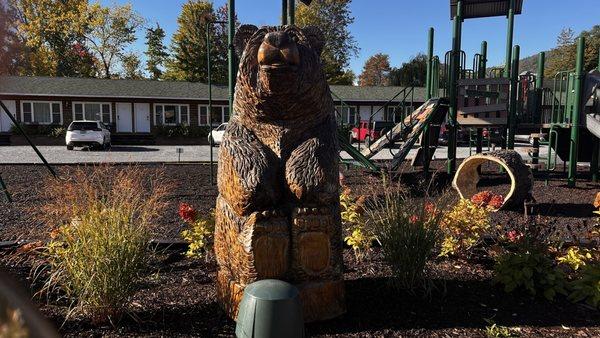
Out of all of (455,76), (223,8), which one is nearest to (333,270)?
(455,76)

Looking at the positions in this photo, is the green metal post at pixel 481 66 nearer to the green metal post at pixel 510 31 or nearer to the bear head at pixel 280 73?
the green metal post at pixel 510 31

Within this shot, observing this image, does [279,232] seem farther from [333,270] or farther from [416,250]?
[416,250]

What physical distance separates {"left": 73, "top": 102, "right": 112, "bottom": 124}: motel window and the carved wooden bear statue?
26.6m

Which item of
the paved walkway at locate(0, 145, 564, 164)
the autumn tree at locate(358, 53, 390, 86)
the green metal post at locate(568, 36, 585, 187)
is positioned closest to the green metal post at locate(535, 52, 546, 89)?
the green metal post at locate(568, 36, 585, 187)

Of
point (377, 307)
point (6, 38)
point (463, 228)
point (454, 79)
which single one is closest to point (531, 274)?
point (463, 228)

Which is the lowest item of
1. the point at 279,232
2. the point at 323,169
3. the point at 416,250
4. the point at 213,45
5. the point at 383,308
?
the point at 383,308

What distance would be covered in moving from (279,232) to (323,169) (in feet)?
1.64

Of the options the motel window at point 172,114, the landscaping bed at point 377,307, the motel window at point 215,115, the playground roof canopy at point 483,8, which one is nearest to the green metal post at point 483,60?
the playground roof canopy at point 483,8

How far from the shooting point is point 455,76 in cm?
1068

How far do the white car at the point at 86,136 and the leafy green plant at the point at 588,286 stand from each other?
1955 centimetres

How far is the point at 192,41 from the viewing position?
37.3 meters

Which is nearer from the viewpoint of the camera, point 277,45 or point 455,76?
point 277,45

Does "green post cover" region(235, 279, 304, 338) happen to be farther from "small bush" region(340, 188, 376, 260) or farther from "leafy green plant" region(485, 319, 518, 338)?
"small bush" region(340, 188, 376, 260)

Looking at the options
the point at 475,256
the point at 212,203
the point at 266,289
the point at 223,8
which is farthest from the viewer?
the point at 223,8
